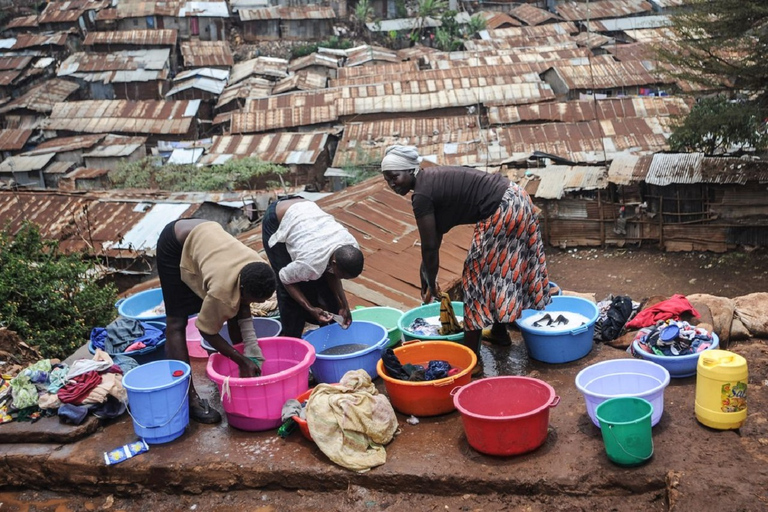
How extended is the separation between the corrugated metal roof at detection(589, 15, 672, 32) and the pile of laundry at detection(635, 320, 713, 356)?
32508 millimetres

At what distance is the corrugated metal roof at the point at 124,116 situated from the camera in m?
27.0

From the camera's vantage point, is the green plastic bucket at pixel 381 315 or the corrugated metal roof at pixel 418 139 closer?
the green plastic bucket at pixel 381 315

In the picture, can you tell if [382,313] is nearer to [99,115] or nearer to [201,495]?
[201,495]

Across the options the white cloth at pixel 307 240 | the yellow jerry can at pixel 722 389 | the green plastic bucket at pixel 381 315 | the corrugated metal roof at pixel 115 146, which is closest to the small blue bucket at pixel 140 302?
the green plastic bucket at pixel 381 315

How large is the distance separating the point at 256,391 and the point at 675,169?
40.4 ft

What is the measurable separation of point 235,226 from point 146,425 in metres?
11.9

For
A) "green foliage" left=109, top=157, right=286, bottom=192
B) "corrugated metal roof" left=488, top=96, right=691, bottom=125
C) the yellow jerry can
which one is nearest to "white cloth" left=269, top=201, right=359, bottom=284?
the yellow jerry can

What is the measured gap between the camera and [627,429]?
334cm

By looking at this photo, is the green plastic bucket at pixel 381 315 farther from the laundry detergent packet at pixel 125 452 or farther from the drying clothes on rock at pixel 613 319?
the laundry detergent packet at pixel 125 452

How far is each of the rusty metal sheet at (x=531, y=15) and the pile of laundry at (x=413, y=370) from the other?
111 feet

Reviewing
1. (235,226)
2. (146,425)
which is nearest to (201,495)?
(146,425)

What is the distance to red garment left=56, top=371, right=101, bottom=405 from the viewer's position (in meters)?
4.20

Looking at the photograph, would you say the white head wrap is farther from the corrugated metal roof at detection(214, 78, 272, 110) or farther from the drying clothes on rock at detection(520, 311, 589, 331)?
the corrugated metal roof at detection(214, 78, 272, 110)

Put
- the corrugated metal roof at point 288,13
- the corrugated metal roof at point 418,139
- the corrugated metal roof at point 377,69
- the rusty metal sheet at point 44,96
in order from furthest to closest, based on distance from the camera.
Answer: the corrugated metal roof at point 288,13
the rusty metal sheet at point 44,96
the corrugated metal roof at point 377,69
the corrugated metal roof at point 418,139
